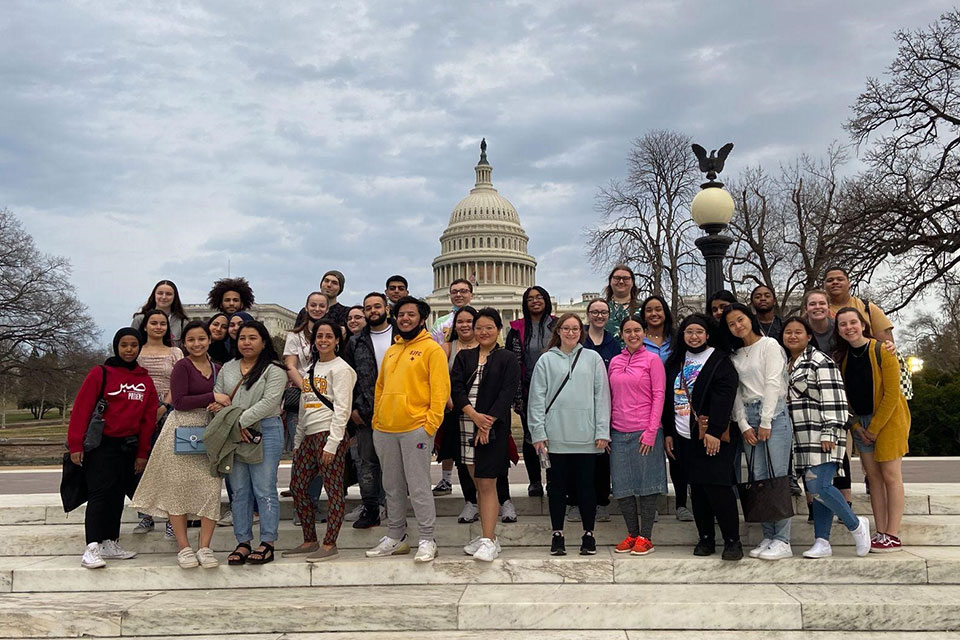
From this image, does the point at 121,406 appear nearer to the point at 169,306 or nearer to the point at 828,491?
the point at 169,306

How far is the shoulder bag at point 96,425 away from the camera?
18.9ft

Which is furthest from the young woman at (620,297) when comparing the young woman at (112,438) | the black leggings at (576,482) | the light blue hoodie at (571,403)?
the young woman at (112,438)

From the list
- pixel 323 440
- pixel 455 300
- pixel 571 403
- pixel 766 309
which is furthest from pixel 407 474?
pixel 766 309

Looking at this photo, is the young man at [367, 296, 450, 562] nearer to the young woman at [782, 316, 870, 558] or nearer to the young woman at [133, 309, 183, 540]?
the young woman at [133, 309, 183, 540]

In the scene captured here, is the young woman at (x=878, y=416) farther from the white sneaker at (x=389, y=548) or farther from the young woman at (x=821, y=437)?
the white sneaker at (x=389, y=548)

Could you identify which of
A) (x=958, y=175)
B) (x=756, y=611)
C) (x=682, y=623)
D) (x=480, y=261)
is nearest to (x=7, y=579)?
(x=682, y=623)

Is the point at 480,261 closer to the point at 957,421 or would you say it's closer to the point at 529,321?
the point at 957,421

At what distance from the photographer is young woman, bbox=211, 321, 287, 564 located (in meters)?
5.66

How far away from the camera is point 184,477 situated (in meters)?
5.70

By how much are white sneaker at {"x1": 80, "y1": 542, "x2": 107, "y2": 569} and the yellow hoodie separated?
7.67 ft

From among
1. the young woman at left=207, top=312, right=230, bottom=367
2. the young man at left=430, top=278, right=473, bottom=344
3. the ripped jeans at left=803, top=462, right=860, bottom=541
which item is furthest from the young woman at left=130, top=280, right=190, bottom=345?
the ripped jeans at left=803, top=462, right=860, bottom=541

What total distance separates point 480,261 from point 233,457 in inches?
3585

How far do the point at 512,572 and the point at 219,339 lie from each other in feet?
11.4

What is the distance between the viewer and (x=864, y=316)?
6254 millimetres
